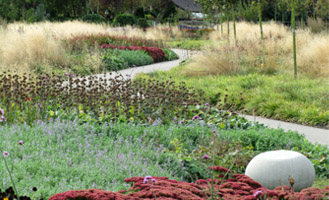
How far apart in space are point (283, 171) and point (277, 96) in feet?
13.0

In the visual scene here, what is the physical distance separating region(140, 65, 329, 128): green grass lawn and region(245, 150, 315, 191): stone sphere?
2777 mm

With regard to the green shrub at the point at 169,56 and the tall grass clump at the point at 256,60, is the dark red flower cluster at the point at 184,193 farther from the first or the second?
the green shrub at the point at 169,56

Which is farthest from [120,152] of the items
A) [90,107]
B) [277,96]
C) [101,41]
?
[101,41]

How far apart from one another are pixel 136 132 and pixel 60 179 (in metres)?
1.77

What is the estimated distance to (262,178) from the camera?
4.09 m

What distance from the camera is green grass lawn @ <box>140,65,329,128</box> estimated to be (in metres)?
7.01

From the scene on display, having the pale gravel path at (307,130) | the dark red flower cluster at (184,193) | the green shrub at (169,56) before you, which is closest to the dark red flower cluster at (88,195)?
the dark red flower cluster at (184,193)

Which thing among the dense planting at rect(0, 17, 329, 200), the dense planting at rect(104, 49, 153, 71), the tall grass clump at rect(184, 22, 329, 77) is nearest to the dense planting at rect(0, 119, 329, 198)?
the dense planting at rect(0, 17, 329, 200)

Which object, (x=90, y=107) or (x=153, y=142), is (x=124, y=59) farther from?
(x=153, y=142)

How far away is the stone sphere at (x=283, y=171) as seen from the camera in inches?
159

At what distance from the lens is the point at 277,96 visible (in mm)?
7844

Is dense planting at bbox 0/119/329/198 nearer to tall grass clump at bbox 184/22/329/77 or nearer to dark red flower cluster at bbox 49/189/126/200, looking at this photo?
dark red flower cluster at bbox 49/189/126/200

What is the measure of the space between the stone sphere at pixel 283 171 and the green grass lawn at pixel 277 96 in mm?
2777

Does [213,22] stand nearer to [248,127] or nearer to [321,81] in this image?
[321,81]
